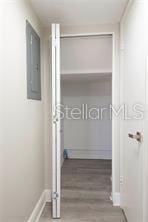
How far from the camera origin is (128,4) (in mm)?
2115

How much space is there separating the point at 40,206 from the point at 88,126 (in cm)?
298

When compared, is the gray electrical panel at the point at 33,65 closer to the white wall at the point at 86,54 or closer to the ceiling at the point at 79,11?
the ceiling at the point at 79,11

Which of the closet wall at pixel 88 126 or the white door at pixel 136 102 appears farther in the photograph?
the closet wall at pixel 88 126

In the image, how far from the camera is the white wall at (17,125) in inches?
59.2

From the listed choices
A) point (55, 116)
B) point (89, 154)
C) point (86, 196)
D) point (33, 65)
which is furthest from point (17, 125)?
point (89, 154)

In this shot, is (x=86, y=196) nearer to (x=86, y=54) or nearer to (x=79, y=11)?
(x=86, y=54)

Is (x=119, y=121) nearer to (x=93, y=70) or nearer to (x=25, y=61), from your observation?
(x=93, y=70)

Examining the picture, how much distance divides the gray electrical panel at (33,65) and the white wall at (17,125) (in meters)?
0.10

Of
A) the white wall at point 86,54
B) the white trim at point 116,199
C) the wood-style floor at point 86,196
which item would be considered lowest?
the wood-style floor at point 86,196

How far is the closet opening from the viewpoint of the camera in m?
2.94

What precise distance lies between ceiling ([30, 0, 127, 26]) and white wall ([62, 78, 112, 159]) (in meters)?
2.60

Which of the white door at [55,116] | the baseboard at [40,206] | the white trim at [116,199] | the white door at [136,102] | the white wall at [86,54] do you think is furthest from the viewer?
the white wall at [86,54]

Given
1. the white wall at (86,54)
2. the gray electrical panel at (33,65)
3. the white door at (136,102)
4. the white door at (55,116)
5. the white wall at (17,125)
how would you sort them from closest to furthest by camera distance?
1. the white wall at (17,125)
2. the white door at (136,102)
3. the gray electrical panel at (33,65)
4. the white door at (55,116)
5. the white wall at (86,54)

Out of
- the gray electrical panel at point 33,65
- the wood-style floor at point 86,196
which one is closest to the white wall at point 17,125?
the gray electrical panel at point 33,65
